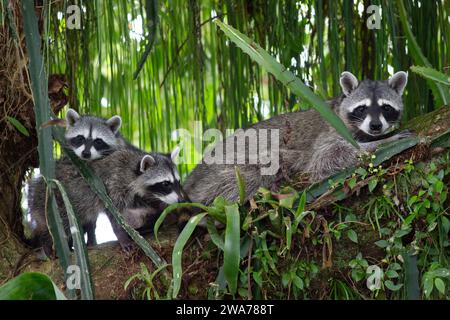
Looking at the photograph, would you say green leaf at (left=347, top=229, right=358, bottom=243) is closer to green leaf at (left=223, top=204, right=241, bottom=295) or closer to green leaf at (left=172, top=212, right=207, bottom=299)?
green leaf at (left=223, top=204, right=241, bottom=295)

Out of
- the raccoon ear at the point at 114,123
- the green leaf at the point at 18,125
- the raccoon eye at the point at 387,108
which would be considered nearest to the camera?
the green leaf at the point at 18,125

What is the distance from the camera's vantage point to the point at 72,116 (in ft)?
19.7

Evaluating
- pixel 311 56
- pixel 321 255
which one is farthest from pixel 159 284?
pixel 311 56

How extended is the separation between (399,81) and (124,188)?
85.9 inches

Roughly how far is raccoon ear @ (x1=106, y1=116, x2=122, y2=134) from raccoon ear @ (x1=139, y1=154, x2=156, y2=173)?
381 millimetres

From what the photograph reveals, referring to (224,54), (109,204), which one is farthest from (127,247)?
(224,54)

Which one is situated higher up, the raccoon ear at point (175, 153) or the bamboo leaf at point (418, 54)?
the bamboo leaf at point (418, 54)

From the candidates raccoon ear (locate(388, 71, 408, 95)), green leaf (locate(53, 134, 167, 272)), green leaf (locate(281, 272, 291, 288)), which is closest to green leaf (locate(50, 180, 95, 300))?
green leaf (locate(53, 134, 167, 272))

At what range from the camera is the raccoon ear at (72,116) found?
5938 mm

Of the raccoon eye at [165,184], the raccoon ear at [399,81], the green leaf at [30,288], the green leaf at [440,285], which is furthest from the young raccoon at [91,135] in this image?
the green leaf at [440,285]

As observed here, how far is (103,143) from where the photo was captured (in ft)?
20.3

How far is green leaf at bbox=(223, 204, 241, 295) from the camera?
14.1 ft

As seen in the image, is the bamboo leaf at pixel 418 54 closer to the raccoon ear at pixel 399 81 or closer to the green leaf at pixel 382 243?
the raccoon ear at pixel 399 81

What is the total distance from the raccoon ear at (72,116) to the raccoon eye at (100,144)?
0.72 feet
